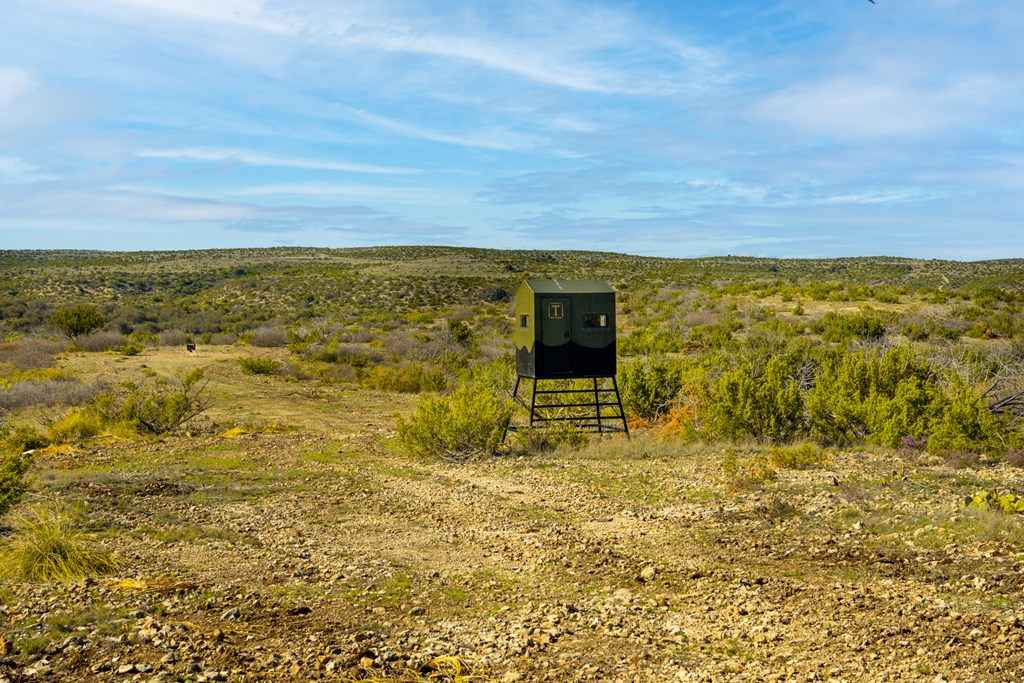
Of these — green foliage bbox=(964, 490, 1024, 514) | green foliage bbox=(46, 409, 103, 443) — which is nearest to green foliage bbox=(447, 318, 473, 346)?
green foliage bbox=(46, 409, 103, 443)

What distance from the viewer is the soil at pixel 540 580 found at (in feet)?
19.1

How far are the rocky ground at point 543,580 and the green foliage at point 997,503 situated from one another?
0.30m

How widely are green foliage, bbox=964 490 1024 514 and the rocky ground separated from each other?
30 centimetres

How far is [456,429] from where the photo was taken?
14.4 metres

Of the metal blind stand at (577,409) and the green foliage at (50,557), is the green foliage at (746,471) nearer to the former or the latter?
the metal blind stand at (577,409)

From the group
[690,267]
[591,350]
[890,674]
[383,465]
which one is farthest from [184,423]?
[690,267]

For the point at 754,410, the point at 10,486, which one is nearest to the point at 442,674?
the point at 10,486

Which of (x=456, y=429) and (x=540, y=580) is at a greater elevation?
(x=456, y=429)

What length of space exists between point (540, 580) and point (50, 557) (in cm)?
485

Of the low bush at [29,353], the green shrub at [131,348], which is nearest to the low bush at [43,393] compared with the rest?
the low bush at [29,353]

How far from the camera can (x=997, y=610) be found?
6.38 metres

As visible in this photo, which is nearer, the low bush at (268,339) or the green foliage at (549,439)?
the green foliage at (549,439)

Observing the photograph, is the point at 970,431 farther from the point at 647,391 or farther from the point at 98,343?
the point at 98,343

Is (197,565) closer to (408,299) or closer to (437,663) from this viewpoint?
(437,663)
